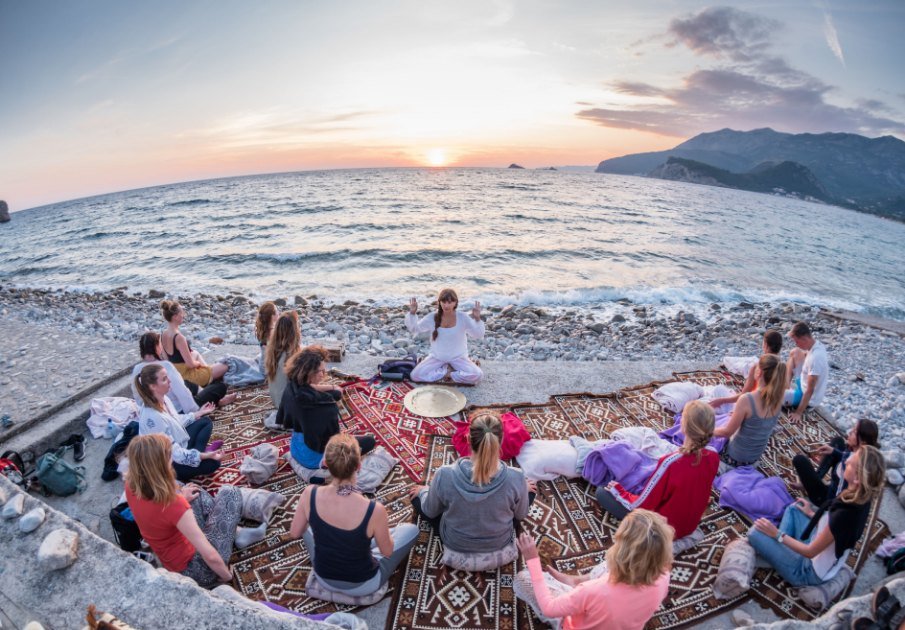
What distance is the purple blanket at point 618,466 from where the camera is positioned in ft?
15.7

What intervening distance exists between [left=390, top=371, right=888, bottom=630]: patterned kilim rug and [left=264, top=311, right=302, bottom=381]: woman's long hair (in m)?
2.24

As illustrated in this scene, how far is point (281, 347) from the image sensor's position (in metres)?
5.65

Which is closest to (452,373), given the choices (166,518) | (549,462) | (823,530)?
(549,462)

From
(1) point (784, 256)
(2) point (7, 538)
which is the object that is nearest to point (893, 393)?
(2) point (7, 538)

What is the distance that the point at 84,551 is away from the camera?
124 inches

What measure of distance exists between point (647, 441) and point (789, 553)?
1751 mm

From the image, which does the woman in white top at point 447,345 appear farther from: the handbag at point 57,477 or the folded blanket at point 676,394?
the handbag at point 57,477

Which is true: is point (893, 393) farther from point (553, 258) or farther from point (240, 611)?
point (553, 258)

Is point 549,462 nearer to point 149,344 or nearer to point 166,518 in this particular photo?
point 166,518

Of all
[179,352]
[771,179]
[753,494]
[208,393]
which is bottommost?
[753,494]

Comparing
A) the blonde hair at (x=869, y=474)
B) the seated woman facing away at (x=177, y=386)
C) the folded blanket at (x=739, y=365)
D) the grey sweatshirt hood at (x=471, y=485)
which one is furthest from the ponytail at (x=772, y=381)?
the seated woman facing away at (x=177, y=386)

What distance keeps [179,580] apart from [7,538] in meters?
1.63

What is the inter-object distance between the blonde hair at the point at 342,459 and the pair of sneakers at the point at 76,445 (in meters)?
4.39

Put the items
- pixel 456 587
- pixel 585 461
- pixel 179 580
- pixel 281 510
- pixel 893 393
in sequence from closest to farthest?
pixel 179 580 < pixel 456 587 < pixel 281 510 < pixel 585 461 < pixel 893 393
